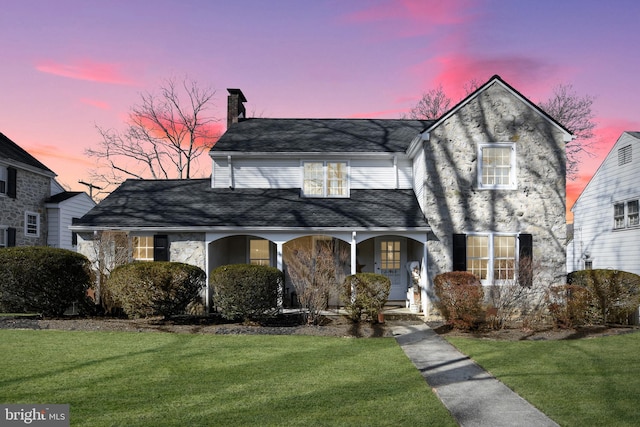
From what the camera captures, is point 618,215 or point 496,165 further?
point 618,215

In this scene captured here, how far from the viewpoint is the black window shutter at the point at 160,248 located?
1523cm

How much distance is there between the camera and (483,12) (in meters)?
13.4

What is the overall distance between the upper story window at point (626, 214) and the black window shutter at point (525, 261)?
8213mm

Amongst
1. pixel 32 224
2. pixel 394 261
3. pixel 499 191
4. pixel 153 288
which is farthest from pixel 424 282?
pixel 32 224

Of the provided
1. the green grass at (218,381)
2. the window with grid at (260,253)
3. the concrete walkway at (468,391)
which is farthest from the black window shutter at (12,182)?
the concrete walkway at (468,391)

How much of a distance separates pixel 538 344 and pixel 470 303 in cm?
198

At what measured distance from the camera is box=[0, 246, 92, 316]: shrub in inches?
496

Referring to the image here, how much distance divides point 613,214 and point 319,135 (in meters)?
13.9

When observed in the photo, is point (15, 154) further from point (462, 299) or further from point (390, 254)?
point (462, 299)

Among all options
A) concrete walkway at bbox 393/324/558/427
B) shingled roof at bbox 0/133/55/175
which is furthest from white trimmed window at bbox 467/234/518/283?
shingled roof at bbox 0/133/55/175

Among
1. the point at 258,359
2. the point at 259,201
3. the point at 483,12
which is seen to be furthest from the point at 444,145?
the point at 258,359

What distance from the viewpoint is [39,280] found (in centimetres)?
1267

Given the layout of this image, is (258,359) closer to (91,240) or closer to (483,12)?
(91,240)

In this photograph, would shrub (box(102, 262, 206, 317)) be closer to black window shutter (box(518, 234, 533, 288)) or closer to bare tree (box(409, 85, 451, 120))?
black window shutter (box(518, 234, 533, 288))
